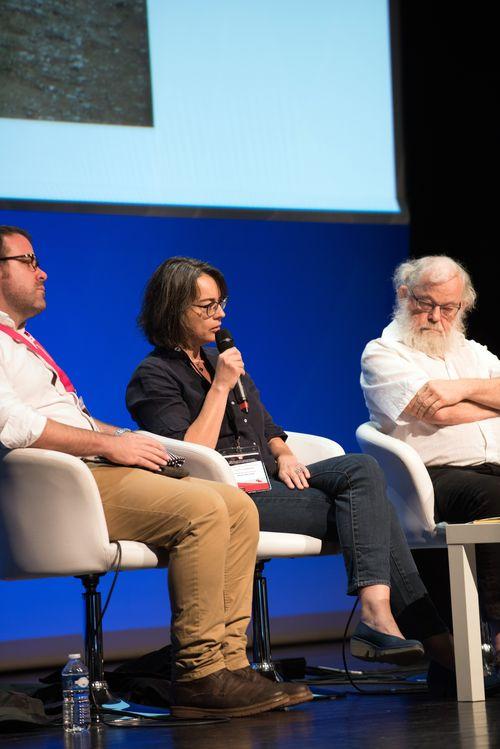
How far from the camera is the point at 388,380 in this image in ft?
12.5

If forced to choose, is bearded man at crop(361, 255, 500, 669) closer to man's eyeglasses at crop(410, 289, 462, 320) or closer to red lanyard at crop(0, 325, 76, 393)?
man's eyeglasses at crop(410, 289, 462, 320)

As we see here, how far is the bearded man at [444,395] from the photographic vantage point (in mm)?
3576

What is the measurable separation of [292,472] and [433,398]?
0.55 metres

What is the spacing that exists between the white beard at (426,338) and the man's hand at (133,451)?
1192mm

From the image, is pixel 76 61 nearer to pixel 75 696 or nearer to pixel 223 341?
pixel 223 341

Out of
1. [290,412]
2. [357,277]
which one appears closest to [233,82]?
[357,277]

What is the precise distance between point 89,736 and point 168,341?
1.30 m

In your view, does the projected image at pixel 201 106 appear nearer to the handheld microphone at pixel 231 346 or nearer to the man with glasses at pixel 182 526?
the handheld microphone at pixel 231 346

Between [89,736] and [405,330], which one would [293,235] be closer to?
[405,330]

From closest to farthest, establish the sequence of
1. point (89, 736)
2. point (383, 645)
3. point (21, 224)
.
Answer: point (89, 736)
point (383, 645)
point (21, 224)

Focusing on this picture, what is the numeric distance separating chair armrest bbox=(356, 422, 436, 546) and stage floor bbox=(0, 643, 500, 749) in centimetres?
59

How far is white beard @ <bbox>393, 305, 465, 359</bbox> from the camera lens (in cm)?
396

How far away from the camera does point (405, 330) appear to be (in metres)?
3.99

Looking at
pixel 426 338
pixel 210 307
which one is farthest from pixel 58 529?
pixel 426 338
